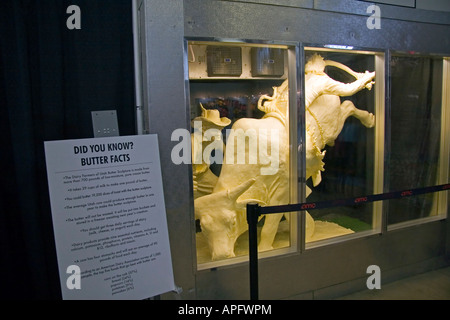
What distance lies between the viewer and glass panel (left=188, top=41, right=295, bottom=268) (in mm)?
2613

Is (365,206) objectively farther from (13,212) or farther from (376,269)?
(13,212)

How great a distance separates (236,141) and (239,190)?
0.42 metres

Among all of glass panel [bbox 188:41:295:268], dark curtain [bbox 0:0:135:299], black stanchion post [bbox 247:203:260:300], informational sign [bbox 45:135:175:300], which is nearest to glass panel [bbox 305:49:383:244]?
glass panel [bbox 188:41:295:268]

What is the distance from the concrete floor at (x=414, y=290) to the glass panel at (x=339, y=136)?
57cm

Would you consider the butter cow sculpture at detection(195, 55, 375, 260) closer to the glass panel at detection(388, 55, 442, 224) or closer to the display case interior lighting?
the display case interior lighting

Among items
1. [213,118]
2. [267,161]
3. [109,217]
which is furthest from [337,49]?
[109,217]

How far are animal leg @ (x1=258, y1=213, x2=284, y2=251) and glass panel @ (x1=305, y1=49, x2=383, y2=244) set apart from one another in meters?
0.34

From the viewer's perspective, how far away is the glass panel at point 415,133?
3467mm

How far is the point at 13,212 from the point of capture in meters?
2.28

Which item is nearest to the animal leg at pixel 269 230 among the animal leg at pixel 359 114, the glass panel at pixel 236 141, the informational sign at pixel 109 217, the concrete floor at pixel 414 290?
the glass panel at pixel 236 141

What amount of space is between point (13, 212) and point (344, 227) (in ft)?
9.30

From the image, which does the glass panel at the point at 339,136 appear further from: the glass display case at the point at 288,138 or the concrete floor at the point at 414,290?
the concrete floor at the point at 414,290

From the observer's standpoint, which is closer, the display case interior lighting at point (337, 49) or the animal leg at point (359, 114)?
the display case interior lighting at point (337, 49)

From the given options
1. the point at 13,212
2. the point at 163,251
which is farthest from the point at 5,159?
the point at 163,251
